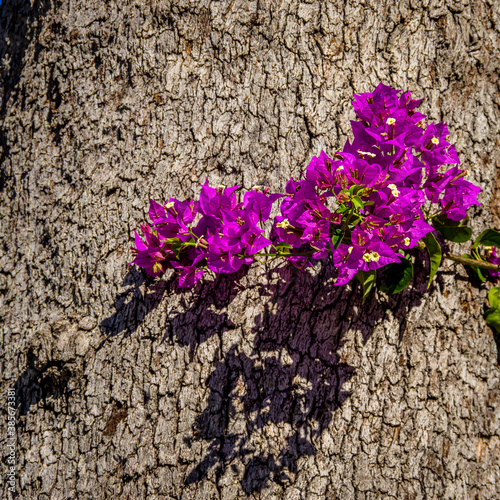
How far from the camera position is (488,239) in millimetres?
1608

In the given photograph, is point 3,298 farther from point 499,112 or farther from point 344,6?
point 499,112

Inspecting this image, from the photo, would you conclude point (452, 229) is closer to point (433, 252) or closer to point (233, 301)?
point (433, 252)

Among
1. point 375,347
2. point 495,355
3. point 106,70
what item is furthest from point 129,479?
point 106,70

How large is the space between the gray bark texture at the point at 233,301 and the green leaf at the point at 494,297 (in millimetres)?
36

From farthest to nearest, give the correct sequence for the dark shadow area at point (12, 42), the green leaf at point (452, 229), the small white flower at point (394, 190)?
the dark shadow area at point (12, 42), the green leaf at point (452, 229), the small white flower at point (394, 190)

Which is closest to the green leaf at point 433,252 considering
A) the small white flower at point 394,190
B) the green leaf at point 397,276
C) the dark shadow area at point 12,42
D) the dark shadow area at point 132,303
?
the green leaf at point 397,276

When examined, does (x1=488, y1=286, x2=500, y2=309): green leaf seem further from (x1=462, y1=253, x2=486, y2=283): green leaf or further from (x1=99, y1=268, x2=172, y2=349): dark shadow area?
(x1=99, y1=268, x2=172, y2=349): dark shadow area

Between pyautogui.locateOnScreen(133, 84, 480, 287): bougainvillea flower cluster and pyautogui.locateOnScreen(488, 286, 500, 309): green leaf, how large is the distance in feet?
1.36

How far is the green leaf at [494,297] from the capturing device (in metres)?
1.62

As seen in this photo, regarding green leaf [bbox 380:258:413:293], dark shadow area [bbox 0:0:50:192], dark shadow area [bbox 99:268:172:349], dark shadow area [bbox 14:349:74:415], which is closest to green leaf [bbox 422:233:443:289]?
green leaf [bbox 380:258:413:293]

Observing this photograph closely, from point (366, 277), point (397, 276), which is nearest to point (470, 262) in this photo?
point (397, 276)

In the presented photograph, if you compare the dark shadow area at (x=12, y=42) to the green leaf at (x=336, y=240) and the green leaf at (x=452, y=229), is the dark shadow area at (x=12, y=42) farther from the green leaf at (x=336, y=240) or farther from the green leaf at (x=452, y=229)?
the green leaf at (x=452, y=229)

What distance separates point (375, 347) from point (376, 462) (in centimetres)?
41

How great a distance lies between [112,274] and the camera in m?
1.61
